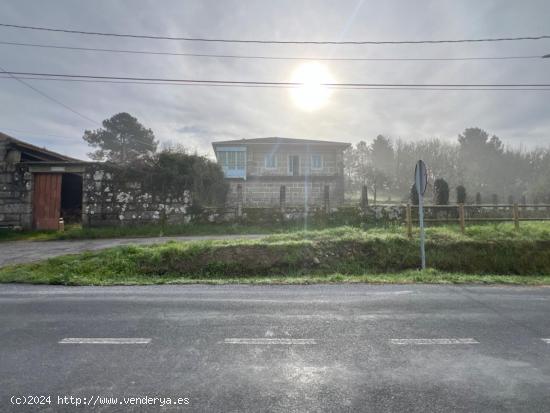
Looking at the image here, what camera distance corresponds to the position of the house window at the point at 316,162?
30109 mm

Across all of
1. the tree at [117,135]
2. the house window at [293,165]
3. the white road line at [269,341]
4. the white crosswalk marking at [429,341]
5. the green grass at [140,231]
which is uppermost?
the tree at [117,135]

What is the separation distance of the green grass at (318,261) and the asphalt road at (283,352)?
6.33 feet

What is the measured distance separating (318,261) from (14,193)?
15.9 m

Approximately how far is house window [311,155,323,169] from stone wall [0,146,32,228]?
73.7ft

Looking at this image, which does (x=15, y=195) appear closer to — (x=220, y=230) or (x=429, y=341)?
(x=220, y=230)

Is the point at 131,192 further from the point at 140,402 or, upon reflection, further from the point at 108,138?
the point at 108,138

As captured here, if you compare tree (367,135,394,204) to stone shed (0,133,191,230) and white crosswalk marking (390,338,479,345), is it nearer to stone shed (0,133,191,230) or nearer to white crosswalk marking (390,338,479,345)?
stone shed (0,133,191,230)

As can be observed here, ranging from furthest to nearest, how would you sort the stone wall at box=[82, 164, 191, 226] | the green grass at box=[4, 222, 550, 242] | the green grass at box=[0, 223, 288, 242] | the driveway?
the stone wall at box=[82, 164, 191, 226] → the green grass at box=[0, 223, 288, 242] → the green grass at box=[4, 222, 550, 242] → the driveway

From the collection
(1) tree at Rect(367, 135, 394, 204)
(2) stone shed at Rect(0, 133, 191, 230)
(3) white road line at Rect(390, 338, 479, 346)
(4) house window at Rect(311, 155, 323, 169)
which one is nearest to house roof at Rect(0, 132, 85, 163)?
(2) stone shed at Rect(0, 133, 191, 230)

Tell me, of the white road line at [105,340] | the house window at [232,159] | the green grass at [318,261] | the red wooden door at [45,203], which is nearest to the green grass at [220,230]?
the green grass at [318,261]

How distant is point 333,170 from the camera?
29891 mm

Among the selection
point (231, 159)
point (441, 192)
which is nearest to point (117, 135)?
point (231, 159)

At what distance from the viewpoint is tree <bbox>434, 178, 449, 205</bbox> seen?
17.9 m

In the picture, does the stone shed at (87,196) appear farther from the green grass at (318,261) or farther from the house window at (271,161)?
the house window at (271,161)
